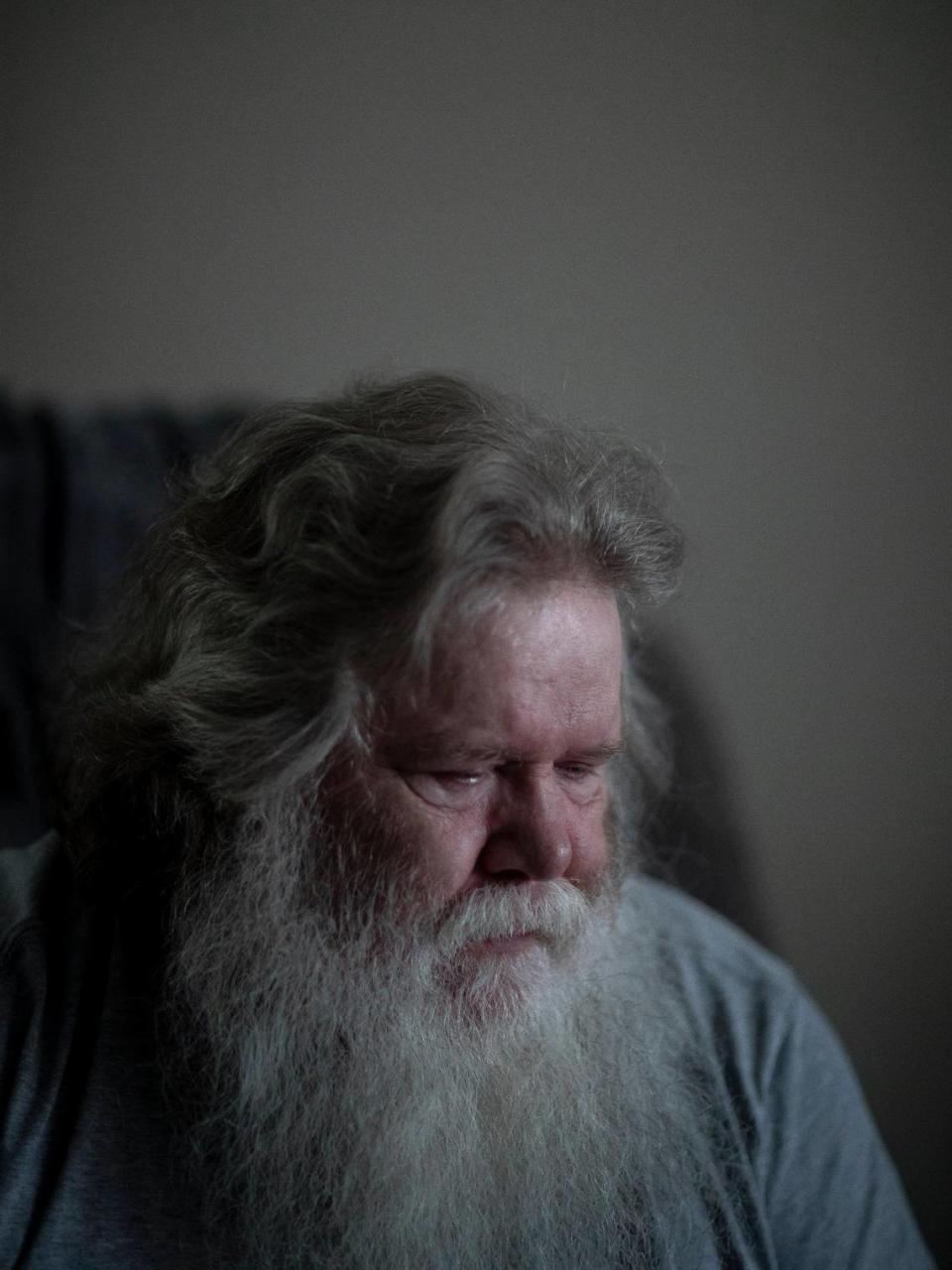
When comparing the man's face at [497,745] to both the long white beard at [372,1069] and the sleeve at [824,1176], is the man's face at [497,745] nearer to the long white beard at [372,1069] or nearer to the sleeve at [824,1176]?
the long white beard at [372,1069]

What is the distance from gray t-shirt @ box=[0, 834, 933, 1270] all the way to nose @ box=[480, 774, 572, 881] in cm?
35

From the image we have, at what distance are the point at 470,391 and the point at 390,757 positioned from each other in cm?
35

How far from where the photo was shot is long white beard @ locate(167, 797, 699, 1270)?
2.81 ft

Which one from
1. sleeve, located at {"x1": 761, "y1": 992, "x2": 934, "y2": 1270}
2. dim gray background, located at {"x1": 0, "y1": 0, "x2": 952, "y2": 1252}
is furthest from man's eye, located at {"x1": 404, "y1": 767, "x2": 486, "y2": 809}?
dim gray background, located at {"x1": 0, "y1": 0, "x2": 952, "y2": 1252}

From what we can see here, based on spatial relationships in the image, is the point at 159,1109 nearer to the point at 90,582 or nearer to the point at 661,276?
the point at 90,582

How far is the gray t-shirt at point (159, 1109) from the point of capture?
0.85m

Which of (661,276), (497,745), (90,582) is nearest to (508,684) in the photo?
(497,745)

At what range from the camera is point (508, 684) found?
82 centimetres

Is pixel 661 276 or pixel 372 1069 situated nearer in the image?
pixel 372 1069

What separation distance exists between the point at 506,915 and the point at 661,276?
1163mm

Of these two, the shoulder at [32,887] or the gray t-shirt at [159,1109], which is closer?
the gray t-shirt at [159,1109]

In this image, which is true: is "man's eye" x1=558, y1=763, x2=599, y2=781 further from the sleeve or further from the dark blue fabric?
the dark blue fabric

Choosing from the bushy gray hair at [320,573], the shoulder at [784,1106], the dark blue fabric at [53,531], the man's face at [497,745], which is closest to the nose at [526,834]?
the man's face at [497,745]

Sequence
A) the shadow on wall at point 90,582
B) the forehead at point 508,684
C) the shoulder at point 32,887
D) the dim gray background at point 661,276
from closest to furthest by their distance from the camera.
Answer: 1. the forehead at point 508,684
2. the shoulder at point 32,887
3. the shadow on wall at point 90,582
4. the dim gray background at point 661,276
